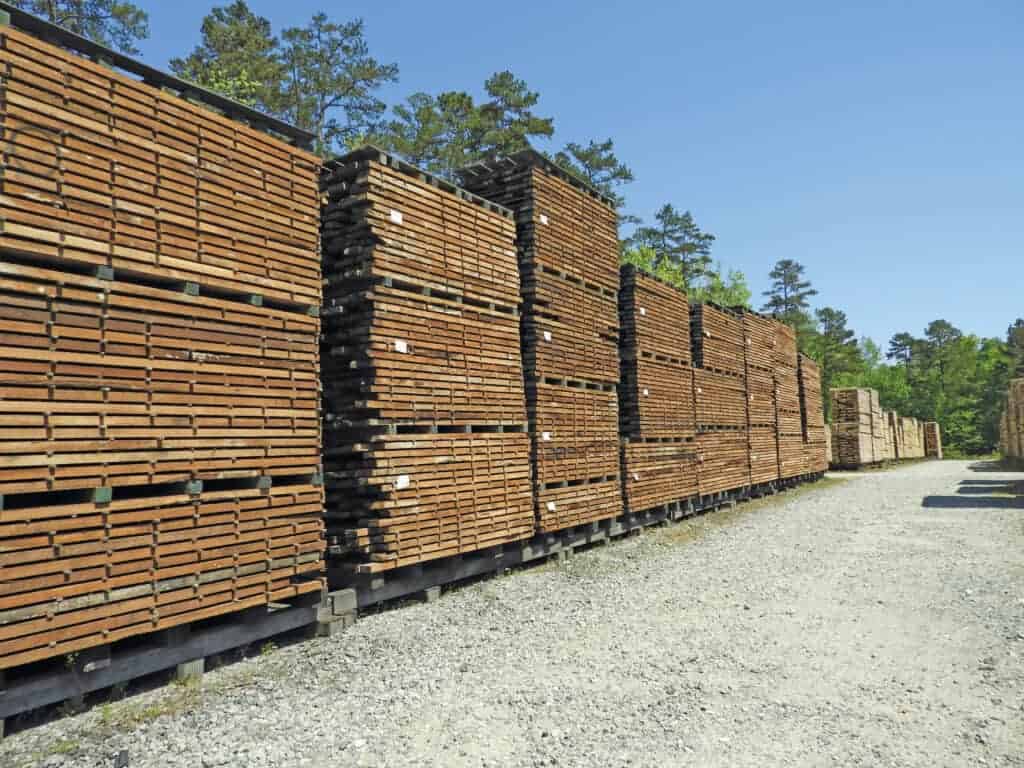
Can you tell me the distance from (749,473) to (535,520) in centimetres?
1018

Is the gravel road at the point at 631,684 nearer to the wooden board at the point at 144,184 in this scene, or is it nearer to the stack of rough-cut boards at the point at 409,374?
the stack of rough-cut boards at the point at 409,374

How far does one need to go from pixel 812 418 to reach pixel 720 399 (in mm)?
9563

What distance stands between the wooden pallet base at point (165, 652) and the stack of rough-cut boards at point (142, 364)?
0.19 metres

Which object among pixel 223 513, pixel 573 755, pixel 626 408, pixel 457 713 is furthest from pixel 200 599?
pixel 626 408

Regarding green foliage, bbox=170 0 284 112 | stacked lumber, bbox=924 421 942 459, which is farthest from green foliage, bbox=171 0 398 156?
stacked lumber, bbox=924 421 942 459

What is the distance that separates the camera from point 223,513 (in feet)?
18.1

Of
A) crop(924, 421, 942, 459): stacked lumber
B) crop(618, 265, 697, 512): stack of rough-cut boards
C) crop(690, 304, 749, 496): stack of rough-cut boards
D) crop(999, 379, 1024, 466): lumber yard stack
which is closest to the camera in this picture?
crop(618, 265, 697, 512): stack of rough-cut boards

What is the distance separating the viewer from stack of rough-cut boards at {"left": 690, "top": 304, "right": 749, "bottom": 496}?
15.5m

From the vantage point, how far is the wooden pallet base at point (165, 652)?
4.40 m

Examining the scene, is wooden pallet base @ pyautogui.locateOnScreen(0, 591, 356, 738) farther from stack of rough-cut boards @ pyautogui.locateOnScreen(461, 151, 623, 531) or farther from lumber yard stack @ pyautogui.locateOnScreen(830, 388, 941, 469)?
lumber yard stack @ pyautogui.locateOnScreen(830, 388, 941, 469)

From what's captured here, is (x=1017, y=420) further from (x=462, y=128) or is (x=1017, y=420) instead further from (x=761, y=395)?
(x=462, y=128)

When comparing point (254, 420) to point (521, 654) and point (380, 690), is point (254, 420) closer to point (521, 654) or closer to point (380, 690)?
point (380, 690)

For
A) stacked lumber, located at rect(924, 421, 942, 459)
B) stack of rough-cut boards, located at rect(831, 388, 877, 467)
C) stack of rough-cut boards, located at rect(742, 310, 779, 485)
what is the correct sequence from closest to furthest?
1. stack of rough-cut boards, located at rect(742, 310, 779, 485)
2. stack of rough-cut boards, located at rect(831, 388, 877, 467)
3. stacked lumber, located at rect(924, 421, 942, 459)

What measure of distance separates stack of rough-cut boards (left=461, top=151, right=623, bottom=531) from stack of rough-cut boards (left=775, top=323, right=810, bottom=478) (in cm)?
1090
